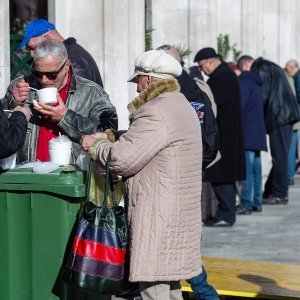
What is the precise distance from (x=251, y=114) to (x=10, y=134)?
6990 millimetres

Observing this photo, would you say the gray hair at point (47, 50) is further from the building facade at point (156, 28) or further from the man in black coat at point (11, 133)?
the building facade at point (156, 28)

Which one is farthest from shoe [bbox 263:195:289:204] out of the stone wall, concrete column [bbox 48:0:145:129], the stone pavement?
concrete column [bbox 48:0:145:129]

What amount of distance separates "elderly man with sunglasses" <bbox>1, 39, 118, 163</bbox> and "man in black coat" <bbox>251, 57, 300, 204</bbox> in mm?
6878

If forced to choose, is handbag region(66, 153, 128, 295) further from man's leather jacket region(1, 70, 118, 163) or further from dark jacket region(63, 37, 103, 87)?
dark jacket region(63, 37, 103, 87)

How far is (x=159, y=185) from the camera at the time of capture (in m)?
6.17

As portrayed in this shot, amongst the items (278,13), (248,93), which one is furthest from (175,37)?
(278,13)

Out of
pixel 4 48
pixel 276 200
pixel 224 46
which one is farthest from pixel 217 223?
pixel 224 46

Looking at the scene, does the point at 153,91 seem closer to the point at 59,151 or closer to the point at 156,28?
the point at 59,151

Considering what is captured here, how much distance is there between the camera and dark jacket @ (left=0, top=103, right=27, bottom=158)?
6180 mm

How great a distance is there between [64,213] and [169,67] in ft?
3.33

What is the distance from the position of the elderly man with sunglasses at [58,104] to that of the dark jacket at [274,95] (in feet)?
22.5

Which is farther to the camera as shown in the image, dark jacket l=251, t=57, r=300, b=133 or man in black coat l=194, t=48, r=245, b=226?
dark jacket l=251, t=57, r=300, b=133

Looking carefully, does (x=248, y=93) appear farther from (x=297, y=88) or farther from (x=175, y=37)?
(x=297, y=88)

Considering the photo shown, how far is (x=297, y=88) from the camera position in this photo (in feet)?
56.5
